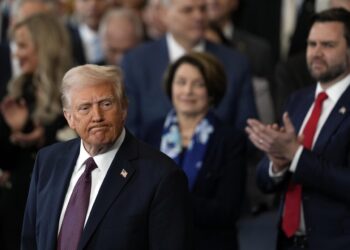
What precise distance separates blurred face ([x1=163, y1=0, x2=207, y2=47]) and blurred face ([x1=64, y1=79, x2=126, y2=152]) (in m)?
2.85

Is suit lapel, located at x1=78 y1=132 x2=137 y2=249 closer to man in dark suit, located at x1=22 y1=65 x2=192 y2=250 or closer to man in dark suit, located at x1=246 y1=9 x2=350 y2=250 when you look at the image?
man in dark suit, located at x1=22 y1=65 x2=192 y2=250

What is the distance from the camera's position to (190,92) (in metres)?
6.19

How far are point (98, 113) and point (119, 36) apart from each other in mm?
4145

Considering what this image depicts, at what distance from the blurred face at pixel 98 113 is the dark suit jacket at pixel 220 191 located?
5.00 ft

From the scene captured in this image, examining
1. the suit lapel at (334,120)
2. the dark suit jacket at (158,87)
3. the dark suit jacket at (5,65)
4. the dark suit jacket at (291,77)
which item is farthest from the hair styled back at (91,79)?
the dark suit jacket at (5,65)

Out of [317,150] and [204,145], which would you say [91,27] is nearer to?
[204,145]

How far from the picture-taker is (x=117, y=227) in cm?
426

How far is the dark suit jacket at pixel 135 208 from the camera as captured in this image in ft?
13.9

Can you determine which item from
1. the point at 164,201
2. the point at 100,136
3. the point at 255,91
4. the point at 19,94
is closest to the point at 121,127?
the point at 100,136

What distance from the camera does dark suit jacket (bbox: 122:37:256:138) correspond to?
22.3ft

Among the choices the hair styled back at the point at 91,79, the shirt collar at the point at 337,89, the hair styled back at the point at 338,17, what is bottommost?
the shirt collar at the point at 337,89

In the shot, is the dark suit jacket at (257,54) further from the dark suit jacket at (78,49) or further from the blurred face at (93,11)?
the blurred face at (93,11)

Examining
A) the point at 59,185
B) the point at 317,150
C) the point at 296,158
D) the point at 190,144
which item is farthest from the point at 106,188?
the point at 190,144

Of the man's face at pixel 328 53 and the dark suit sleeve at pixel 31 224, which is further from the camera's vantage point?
the man's face at pixel 328 53
